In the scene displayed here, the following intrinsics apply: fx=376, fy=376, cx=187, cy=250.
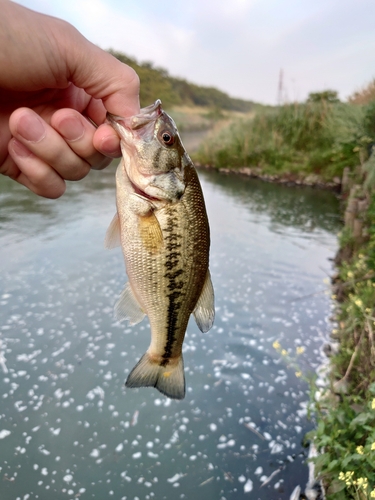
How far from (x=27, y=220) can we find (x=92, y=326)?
5622 mm

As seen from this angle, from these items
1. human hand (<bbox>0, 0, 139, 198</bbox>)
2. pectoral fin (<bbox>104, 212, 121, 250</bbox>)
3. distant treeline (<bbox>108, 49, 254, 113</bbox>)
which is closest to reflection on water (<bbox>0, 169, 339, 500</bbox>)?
pectoral fin (<bbox>104, 212, 121, 250</bbox>)

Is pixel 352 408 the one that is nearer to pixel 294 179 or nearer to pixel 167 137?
pixel 167 137

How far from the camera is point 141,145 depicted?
5.77 feet

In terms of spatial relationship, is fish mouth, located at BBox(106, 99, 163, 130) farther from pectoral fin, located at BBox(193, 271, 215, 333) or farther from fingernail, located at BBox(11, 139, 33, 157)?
pectoral fin, located at BBox(193, 271, 215, 333)

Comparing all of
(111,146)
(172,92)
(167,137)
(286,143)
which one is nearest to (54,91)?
(111,146)

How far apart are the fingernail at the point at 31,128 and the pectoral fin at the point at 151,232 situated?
70cm

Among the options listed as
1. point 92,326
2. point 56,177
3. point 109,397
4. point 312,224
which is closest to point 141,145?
point 56,177

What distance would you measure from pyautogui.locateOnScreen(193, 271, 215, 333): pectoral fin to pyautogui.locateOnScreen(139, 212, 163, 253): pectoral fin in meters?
0.32

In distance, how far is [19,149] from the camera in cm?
207

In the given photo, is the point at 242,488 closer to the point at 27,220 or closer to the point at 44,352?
the point at 44,352

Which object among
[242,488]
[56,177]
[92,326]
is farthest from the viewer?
[92,326]

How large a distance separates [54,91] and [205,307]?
154cm

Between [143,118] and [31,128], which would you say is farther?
[31,128]

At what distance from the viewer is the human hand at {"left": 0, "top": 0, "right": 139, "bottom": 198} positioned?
1.79 m
